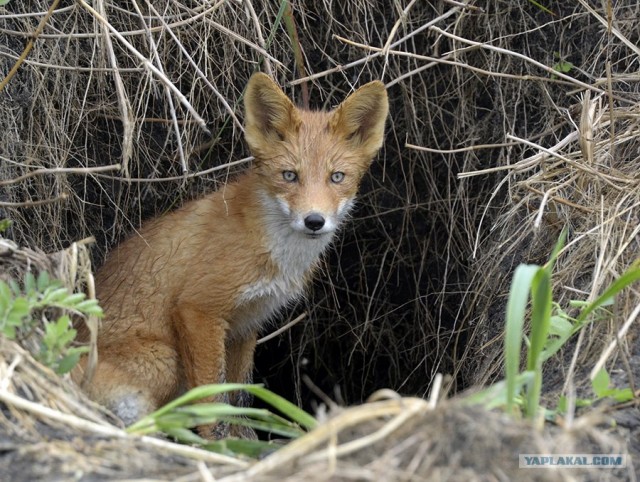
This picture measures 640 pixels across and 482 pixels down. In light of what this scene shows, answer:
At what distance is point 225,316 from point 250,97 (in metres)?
1.21

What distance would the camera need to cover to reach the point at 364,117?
452 cm

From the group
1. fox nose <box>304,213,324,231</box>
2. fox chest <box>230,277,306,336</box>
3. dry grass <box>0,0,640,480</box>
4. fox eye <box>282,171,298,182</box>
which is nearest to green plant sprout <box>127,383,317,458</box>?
dry grass <box>0,0,640,480</box>

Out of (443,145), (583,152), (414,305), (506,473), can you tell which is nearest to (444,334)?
(414,305)

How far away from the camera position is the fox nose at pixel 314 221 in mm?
4184

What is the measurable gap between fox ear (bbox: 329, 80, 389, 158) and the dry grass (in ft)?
0.95

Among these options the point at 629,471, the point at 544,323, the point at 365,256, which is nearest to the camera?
the point at 629,471

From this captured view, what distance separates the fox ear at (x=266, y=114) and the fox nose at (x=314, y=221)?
533 mm

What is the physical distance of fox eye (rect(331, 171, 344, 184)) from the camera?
4.44 m

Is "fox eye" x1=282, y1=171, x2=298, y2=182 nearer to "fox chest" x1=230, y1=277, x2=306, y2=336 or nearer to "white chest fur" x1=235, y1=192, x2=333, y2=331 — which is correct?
"white chest fur" x1=235, y1=192, x2=333, y2=331

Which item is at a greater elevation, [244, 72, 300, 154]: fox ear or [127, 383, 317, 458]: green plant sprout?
[244, 72, 300, 154]: fox ear

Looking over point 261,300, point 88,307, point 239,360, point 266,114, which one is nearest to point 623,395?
point 88,307

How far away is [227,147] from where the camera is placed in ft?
18.4

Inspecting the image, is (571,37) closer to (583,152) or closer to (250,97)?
(583,152)

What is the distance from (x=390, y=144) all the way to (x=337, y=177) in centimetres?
166
